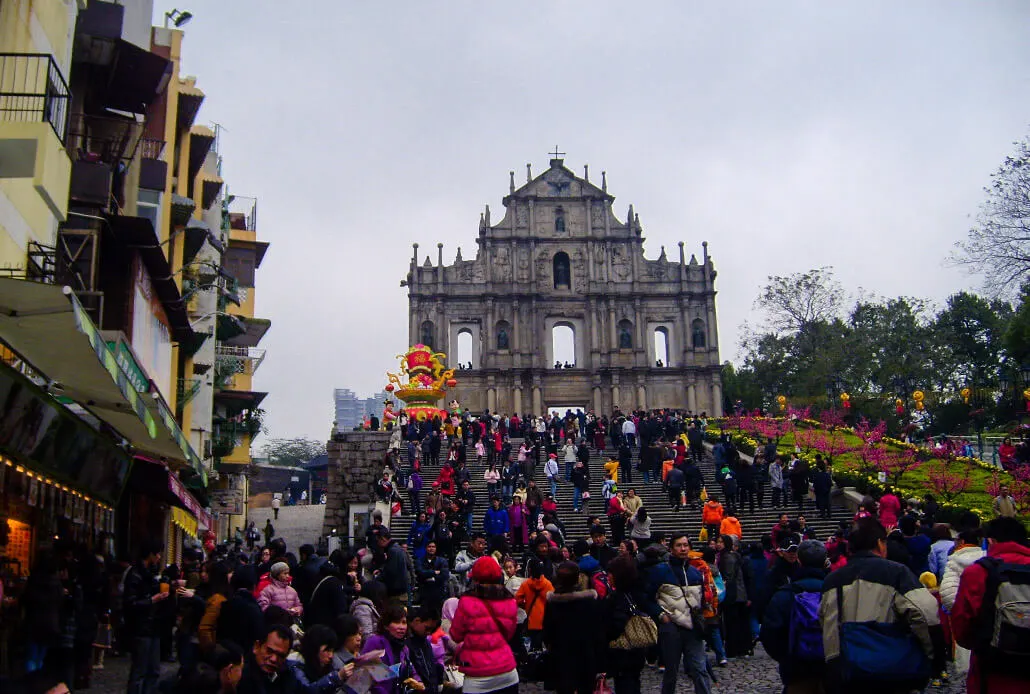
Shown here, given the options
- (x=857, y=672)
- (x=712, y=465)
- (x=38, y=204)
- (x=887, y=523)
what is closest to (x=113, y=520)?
(x=38, y=204)

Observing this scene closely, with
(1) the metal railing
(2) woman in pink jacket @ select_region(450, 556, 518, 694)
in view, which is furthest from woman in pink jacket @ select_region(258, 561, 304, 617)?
(1) the metal railing

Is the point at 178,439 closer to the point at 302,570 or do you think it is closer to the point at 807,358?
the point at 302,570

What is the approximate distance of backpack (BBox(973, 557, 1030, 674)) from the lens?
580 centimetres

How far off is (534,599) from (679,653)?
60.0 inches

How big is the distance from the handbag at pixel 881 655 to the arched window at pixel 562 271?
150 ft

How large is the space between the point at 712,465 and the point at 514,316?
71.1 feet

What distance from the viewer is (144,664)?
941 cm

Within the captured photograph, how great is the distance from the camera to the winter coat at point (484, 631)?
7.12 metres

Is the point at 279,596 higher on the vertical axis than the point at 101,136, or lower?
lower

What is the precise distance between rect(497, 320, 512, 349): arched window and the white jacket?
41520 mm

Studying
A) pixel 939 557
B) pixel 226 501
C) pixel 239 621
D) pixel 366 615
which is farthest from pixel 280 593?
pixel 226 501

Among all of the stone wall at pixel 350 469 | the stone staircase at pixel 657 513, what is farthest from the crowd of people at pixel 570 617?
the stone wall at pixel 350 469

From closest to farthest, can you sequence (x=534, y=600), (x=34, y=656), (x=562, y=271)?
1. (x=34, y=656)
2. (x=534, y=600)
3. (x=562, y=271)

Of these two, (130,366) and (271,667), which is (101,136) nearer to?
(130,366)
